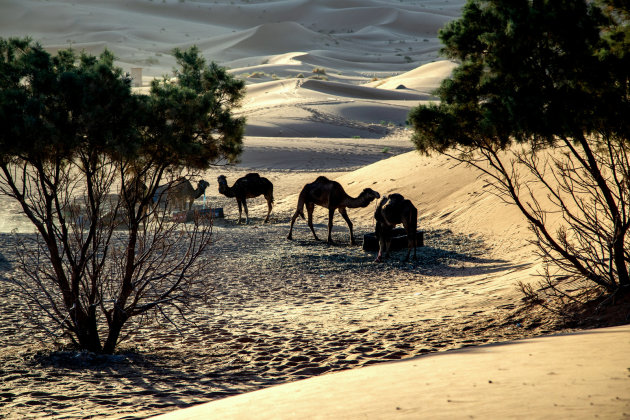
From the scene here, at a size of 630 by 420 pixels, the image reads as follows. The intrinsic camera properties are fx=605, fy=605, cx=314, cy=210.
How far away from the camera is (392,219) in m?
12.9

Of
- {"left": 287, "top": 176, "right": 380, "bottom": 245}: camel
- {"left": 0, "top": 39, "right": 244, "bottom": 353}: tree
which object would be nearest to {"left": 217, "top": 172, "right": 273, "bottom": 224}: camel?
{"left": 287, "top": 176, "right": 380, "bottom": 245}: camel

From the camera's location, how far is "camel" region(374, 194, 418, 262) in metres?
12.9

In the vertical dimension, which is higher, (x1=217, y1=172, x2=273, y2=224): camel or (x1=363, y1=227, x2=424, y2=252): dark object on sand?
(x1=217, y1=172, x2=273, y2=224): camel

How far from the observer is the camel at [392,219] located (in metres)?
12.9

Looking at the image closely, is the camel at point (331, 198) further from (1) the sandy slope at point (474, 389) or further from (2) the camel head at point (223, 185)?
(1) the sandy slope at point (474, 389)

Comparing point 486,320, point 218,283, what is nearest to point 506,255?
point 486,320

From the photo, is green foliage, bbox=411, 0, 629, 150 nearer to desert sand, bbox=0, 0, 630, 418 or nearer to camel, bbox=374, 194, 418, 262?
desert sand, bbox=0, 0, 630, 418

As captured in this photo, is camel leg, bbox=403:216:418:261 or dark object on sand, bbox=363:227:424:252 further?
dark object on sand, bbox=363:227:424:252

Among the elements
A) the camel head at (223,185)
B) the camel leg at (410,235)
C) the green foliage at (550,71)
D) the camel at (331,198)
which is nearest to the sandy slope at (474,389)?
the green foliage at (550,71)

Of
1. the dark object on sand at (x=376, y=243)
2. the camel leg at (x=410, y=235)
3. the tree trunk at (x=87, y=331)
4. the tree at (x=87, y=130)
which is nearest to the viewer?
the tree at (x=87, y=130)

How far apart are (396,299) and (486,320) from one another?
213cm

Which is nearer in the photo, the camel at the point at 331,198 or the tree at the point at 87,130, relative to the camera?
the tree at the point at 87,130

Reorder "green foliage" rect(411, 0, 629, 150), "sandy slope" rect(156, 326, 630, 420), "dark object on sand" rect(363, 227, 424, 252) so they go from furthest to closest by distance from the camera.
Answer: "dark object on sand" rect(363, 227, 424, 252)
"green foliage" rect(411, 0, 629, 150)
"sandy slope" rect(156, 326, 630, 420)

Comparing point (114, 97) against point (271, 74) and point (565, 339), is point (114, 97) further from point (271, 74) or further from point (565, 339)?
point (271, 74)
